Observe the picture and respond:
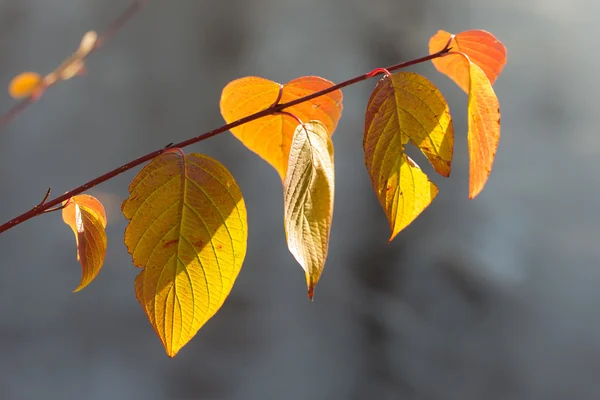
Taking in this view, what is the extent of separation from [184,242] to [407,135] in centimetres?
12

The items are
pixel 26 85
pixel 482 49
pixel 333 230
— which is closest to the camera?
pixel 26 85

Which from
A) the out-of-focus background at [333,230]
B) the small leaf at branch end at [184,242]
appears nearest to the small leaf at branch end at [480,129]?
the small leaf at branch end at [184,242]

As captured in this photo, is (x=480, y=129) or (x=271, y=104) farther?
(x=271, y=104)

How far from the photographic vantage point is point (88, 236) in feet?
0.99

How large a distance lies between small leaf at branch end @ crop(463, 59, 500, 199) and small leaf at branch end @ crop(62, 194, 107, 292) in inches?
7.3

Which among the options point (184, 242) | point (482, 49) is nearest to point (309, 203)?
point (184, 242)

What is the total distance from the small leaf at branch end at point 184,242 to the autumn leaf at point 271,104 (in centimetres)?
9

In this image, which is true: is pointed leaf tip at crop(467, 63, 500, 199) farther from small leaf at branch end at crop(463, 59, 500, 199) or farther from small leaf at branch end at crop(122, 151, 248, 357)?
small leaf at branch end at crop(122, 151, 248, 357)

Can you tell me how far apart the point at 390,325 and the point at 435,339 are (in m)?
0.09

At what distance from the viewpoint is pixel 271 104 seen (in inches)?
14.5

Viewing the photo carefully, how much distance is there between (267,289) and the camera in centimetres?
111

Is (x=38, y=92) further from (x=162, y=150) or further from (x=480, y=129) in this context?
(x=480, y=129)

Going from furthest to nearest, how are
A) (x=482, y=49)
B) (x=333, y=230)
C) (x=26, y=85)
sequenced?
(x=333, y=230), (x=482, y=49), (x=26, y=85)

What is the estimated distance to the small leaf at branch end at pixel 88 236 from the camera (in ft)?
0.97
